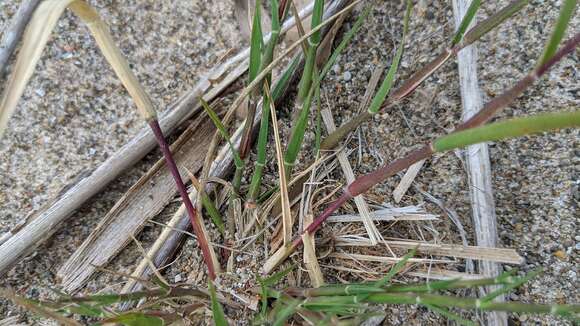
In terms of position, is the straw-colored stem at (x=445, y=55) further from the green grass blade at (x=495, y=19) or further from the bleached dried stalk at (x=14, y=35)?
the bleached dried stalk at (x=14, y=35)

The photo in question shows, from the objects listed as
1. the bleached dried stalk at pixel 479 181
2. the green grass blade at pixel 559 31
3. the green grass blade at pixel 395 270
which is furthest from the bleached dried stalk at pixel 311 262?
the green grass blade at pixel 559 31

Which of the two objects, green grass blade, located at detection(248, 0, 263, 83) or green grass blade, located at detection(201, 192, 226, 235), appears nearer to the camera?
green grass blade, located at detection(248, 0, 263, 83)

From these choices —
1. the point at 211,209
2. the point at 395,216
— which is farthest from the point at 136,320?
the point at 395,216

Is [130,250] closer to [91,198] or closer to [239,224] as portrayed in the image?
[91,198]

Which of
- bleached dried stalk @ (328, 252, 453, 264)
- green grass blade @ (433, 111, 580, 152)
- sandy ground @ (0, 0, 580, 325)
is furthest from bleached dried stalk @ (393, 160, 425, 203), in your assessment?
green grass blade @ (433, 111, 580, 152)

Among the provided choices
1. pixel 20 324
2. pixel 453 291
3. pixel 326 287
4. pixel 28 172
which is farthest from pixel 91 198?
pixel 453 291

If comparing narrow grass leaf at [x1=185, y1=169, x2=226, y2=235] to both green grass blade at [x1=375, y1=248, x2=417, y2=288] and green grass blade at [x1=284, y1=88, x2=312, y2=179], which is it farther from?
green grass blade at [x1=375, y1=248, x2=417, y2=288]
